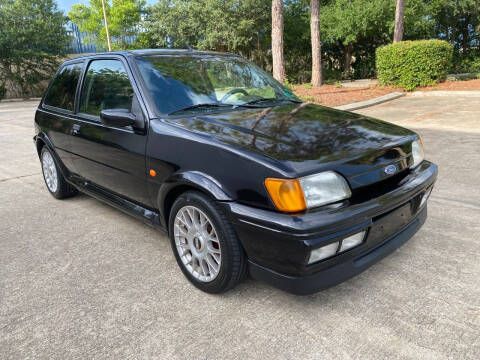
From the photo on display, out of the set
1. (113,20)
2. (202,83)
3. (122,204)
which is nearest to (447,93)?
(202,83)

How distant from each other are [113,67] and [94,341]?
2.23 m

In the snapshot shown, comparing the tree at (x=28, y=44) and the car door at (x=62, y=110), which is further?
the tree at (x=28, y=44)

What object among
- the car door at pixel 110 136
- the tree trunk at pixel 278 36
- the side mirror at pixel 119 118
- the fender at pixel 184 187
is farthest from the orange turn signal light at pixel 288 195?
the tree trunk at pixel 278 36

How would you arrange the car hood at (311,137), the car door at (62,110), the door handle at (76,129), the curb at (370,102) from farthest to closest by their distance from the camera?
the curb at (370,102), the car door at (62,110), the door handle at (76,129), the car hood at (311,137)

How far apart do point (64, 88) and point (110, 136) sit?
138 cm

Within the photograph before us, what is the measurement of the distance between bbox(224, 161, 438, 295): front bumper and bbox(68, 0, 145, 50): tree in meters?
37.2

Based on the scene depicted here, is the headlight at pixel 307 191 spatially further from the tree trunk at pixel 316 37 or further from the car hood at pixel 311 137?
the tree trunk at pixel 316 37

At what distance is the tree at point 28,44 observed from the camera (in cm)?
2555

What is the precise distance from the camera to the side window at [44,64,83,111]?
3922 mm

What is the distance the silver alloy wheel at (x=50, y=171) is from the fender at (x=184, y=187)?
7.86ft

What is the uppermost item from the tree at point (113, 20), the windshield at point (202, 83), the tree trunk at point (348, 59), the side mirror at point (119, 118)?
the tree at point (113, 20)

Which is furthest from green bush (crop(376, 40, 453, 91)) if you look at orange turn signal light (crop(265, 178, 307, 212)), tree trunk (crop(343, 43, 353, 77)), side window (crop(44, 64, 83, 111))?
orange turn signal light (crop(265, 178, 307, 212))

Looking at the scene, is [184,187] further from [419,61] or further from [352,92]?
[419,61]

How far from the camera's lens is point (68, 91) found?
4023mm
